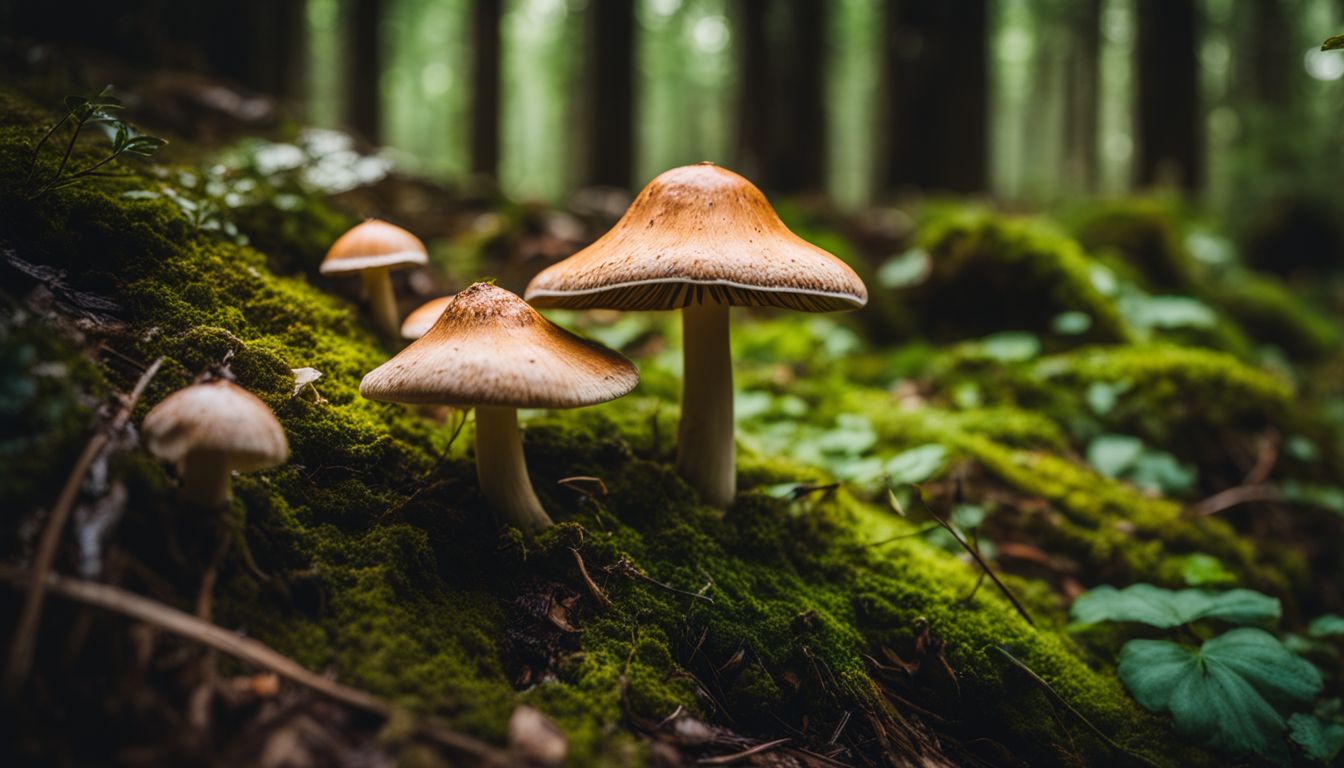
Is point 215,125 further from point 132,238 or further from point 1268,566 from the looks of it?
point 1268,566

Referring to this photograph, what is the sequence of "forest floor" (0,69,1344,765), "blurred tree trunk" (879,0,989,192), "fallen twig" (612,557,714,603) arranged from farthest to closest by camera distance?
"blurred tree trunk" (879,0,989,192) < "fallen twig" (612,557,714,603) < "forest floor" (0,69,1344,765)

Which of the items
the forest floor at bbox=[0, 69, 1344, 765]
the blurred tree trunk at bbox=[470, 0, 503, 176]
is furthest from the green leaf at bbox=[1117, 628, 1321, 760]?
the blurred tree trunk at bbox=[470, 0, 503, 176]

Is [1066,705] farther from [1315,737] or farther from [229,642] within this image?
[229,642]

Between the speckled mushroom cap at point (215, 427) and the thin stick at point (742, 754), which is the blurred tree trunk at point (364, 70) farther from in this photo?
the thin stick at point (742, 754)

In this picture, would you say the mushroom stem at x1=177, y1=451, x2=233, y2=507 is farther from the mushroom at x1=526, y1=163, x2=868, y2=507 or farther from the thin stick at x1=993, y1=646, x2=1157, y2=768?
the thin stick at x1=993, y1=646, x2=1157, y2=768

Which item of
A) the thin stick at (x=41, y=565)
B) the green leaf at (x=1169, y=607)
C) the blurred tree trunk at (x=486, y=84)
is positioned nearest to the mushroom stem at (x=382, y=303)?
the thin stick at (x=41, y=565)

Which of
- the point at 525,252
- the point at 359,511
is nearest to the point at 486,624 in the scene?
the point at 359,511

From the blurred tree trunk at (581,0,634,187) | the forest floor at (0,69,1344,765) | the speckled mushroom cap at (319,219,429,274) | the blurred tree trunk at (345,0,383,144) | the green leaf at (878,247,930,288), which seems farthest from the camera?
the blurred tree trunk at (345,0,383,144)
